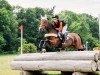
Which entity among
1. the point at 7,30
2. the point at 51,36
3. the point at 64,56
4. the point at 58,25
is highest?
the point at 7,30

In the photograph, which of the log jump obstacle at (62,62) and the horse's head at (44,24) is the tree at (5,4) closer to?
the log jump obstacle at (62,62)

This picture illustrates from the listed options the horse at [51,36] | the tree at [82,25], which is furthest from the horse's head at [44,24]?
the tree at [82,25]

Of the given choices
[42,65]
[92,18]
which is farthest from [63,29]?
[92,18]

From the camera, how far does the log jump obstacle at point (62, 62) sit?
11141mm

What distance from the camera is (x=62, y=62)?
11609mm

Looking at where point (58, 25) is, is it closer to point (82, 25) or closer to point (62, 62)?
point (62, 62)

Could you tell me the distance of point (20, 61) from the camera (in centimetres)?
1284

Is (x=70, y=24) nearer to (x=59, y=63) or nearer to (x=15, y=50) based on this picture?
(x=15, y=50)

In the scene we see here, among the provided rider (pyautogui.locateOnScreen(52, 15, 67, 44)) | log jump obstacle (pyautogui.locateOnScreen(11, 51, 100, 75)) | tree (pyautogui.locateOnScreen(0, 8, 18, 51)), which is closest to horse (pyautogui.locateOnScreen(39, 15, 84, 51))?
rider (pyautogui.locateOnScreen(52, 15, 67, 44))

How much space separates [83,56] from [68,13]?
55867 millimetres

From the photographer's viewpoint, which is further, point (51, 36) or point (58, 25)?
point (58, 25)

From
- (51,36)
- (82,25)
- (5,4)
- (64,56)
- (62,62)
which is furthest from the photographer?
(5,4)

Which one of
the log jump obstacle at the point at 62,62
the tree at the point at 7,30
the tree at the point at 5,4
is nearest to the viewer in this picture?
the log jump obstacle at the point at 62,62

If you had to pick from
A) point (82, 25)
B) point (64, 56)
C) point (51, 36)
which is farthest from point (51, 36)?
point (82, 25)
